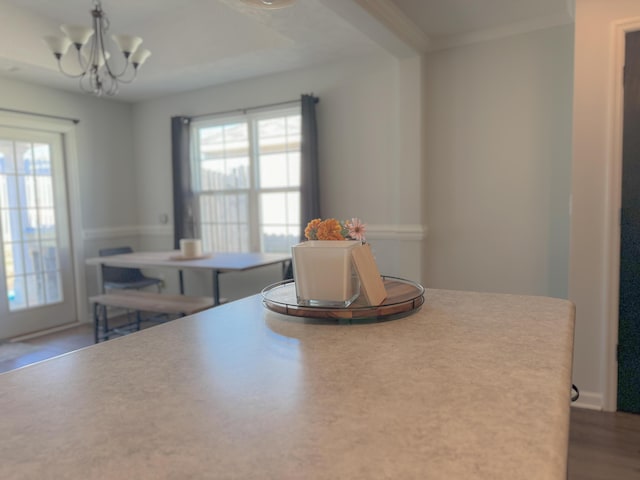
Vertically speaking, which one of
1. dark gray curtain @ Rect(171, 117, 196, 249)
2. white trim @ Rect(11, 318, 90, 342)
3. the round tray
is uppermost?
dark gray curtain @ Rect(171, 117, 196, 249)

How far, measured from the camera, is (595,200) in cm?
243

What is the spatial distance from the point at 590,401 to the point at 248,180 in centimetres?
335

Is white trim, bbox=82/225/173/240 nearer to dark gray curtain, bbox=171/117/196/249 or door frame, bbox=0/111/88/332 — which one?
door frame, bbox=0/111/88/332

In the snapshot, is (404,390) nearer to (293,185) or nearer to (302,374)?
(302,374)

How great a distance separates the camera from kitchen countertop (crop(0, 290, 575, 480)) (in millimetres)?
567

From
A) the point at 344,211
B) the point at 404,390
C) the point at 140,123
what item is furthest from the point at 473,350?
the point at 140,123

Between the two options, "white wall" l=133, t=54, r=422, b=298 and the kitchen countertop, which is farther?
"white wall" l=133, t=54, r=422, b=298

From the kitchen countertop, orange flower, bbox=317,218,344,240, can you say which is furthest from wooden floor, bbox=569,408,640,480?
orange flower, bbox=317,218,344,240

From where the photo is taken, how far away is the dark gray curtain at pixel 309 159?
153 inches

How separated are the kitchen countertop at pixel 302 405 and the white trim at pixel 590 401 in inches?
72.7

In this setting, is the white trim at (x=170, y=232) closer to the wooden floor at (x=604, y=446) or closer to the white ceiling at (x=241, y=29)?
the white ceiling at (x=241, y=29)

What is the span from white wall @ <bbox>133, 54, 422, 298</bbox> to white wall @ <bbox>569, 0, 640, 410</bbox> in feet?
3.81

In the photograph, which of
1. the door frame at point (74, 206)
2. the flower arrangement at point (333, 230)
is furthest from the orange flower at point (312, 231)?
the door frame at point (74, 206)

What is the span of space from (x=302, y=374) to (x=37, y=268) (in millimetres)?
4493
